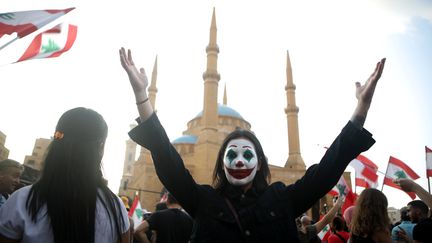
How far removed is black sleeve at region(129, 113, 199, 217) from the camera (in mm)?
1807

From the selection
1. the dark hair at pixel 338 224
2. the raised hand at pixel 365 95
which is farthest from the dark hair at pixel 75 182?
the dark hair at pixel 338 224

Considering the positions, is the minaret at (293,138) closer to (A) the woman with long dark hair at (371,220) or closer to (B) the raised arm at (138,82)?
(A) the woman with long dark hair at (371,220)

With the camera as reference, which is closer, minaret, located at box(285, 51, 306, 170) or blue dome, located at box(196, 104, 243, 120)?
minaret, located at box(285, 51, 306, 170)

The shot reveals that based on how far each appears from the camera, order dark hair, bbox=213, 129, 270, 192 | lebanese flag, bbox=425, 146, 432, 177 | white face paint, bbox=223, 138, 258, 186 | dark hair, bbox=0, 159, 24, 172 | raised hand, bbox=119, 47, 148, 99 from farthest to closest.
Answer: lebanese flag, bbox=425, 146, 432, 177 < dark hair, bbox=0, 159, 24, 172 < dark hair, bbox=213, 129, 270, 192 < white face paint, bbox=223, 138, 258, 186 < raised hand, bbox=119, 47, 148, 99

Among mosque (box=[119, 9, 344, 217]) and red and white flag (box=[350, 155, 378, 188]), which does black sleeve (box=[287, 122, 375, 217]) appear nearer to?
red and white flag (box=[350, 155, 378, 188])

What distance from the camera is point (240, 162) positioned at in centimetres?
211

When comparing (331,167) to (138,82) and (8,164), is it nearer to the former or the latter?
(138,82)

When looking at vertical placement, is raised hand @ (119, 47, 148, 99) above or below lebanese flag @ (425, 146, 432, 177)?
above

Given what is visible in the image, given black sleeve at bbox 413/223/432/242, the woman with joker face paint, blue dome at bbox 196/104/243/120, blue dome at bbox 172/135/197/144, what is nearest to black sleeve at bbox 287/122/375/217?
the woman with joker face paint

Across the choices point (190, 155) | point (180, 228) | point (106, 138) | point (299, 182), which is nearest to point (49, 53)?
point (180, 228)

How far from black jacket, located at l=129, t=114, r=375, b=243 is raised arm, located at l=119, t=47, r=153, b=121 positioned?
0.19 feet

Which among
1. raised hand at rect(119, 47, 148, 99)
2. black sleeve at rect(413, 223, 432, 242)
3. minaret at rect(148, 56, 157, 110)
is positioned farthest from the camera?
minaret at rect(148, 56, 157, 110)

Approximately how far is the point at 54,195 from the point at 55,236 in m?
0.20

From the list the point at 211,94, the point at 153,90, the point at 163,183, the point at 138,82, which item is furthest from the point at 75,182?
the point at 153,90
